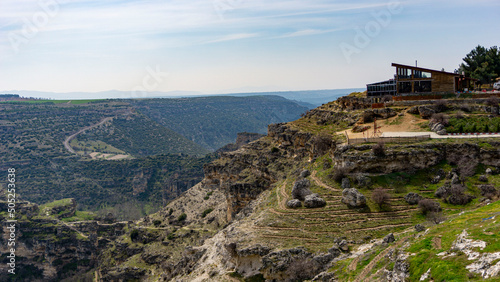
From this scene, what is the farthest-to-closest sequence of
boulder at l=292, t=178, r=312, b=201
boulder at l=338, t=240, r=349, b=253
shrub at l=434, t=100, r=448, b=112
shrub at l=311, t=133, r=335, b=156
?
shrub at l=311, t=133, r=335, b=156
shrub at l=434, t=100, r=448, b=112
boulder at l=292, t=178, r=312, b=201
boulder at l=338, t=240, r=349, b=253

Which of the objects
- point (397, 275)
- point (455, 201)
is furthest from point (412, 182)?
point (397, 275)

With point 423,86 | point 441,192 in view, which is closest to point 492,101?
point 423,86

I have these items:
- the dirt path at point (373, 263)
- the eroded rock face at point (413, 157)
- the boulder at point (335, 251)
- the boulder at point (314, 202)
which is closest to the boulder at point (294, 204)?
the boulder at point (314, 202)

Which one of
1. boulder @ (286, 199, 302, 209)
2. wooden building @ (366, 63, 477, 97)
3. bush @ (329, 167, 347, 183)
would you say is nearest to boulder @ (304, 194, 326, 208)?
boulder @ (286, 199, 302, 209)

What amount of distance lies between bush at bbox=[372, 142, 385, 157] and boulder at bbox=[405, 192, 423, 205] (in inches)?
239

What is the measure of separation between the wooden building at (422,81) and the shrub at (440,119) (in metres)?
11.4

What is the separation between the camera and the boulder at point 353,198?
47.2 m

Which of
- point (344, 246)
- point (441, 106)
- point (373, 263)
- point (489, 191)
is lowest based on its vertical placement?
point (344, 246)

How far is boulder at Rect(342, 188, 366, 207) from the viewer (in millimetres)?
47156

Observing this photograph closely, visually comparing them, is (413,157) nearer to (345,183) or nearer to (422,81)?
(345,183)

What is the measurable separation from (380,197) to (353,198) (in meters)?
2.47

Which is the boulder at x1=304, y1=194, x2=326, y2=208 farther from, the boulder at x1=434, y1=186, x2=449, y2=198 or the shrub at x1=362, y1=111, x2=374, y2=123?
the shrub at x1=362, y1=111, x2=374, y2=123

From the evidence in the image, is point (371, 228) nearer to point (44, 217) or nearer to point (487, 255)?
point (487, 255)

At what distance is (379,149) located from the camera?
170 feet
